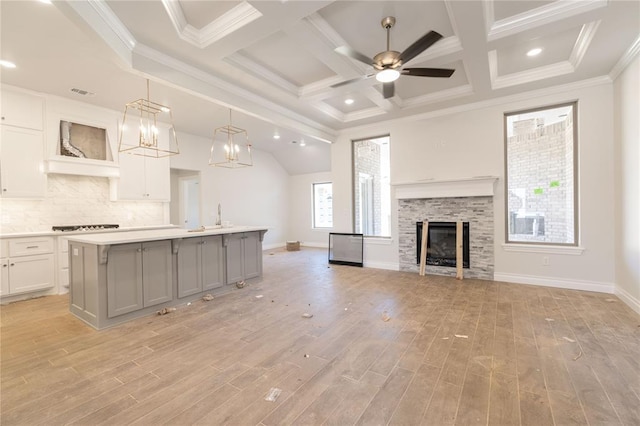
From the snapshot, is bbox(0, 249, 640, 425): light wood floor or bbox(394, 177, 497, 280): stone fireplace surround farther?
bbox(394, 177, 497, 280): stone fireplace surround

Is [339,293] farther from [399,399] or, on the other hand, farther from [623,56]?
[623,56]

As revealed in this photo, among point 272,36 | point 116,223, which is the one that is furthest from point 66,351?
point 272,36

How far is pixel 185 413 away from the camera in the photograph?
181 centimetres

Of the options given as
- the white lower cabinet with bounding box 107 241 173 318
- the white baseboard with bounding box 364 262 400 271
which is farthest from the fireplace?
the white lower cabinet with bounding box 107 241 173 318

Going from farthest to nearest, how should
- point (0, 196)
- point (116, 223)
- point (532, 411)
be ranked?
point (116, 223) → point (0, 196) → point (532, 411)

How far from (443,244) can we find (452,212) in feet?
2.10

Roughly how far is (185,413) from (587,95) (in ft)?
20.7

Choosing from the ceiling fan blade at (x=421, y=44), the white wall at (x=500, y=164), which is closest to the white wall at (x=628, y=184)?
the white wall at (x=500, y=164)

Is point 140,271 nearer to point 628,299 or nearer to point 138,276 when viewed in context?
point 138,276

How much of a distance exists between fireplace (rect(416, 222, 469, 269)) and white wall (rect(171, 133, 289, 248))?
16.6ft

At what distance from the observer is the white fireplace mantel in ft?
16.3

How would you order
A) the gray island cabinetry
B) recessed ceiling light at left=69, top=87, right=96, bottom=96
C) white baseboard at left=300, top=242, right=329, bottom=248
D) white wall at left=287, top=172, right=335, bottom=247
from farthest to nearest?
white wall at left=287, top=172, right=335, bottom=247 → white baseboard at left=300, top=242, right=329, bottom=248 → the gray island cabinetry → recessed ceiling light at left=69, top=87, right=96, bottom=96

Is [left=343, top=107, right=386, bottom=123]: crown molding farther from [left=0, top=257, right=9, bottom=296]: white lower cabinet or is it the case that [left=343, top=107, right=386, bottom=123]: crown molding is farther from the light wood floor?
[left=0, top=257, right=9, bottom=296]: white lower cabinet

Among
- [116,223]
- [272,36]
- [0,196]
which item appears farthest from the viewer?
[116,223]
